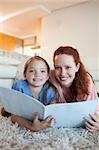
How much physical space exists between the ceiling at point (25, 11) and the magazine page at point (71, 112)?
3.15m

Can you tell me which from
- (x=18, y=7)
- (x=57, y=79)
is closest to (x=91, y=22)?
(x=18, y=7)

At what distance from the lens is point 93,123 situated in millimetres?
711

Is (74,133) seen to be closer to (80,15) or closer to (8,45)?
(80,15)

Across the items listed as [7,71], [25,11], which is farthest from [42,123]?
[25,11]

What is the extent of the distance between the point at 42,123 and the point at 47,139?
0.07 metres

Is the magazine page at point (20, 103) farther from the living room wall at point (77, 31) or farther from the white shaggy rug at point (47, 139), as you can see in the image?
the living room wall at point (77, 31)

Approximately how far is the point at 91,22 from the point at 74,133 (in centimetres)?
307

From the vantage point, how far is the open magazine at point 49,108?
25.3 inches

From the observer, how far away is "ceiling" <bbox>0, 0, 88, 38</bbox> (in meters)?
3.64

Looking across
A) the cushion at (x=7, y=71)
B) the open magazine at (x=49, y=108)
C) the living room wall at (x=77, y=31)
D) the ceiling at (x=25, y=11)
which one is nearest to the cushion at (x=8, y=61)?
the cushion at (x=7, y=71)

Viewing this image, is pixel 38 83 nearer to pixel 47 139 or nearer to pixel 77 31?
pixel 47 139

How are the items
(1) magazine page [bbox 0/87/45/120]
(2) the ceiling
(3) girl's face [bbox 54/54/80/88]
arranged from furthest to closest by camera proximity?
1. (2) the ceiling
2. (3) girl's face [bbox 54/54/80/88]
3. (1) magazine page [bbox 0/87/45/120]

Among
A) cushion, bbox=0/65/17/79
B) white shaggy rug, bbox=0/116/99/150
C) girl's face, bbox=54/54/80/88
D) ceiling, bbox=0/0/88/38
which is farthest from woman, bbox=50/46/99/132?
ceiling, bbox=0/0/88/38

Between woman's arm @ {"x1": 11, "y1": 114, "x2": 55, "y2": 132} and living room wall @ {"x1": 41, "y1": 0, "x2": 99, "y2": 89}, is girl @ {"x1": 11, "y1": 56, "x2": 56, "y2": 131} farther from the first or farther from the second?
living room wall @ {"x1": 41, "y1": 0, "x2": 99, "y2": 89}
